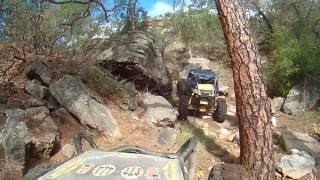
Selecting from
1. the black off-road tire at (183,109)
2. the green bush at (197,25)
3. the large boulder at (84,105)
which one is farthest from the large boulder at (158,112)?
the green bush at (197,25)

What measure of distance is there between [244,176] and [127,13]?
889cm

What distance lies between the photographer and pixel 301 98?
13.2 m

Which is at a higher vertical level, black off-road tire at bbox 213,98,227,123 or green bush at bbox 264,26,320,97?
green bush at bbox 264,26,320,97

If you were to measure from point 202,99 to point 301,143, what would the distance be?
8.87 feet

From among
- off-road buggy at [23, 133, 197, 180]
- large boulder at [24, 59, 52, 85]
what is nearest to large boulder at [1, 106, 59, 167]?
large boulder at [24, 59, 52, 85]

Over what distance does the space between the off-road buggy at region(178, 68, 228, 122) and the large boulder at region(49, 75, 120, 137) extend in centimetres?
231

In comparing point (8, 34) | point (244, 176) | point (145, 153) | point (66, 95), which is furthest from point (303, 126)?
point (145, 153)

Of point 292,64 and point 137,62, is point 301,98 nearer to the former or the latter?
point 292,64

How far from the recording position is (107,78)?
1015cm

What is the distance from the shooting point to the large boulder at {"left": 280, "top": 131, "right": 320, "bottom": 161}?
8.77 meters

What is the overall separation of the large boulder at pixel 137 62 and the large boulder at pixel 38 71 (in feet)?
5.40

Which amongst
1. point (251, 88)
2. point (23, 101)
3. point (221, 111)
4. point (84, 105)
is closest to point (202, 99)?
point (221, 111)

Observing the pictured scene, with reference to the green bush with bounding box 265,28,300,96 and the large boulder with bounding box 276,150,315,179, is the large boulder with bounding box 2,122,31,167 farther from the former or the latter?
the green bush with bounding box 265,28,300,96

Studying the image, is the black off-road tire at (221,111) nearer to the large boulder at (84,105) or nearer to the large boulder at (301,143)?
the large boulder at (301,143)
